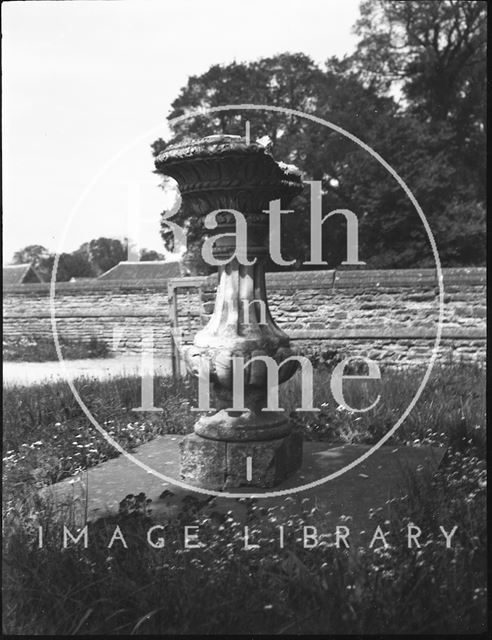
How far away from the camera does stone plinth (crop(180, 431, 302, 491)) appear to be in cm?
412

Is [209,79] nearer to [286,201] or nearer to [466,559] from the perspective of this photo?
[286,201]

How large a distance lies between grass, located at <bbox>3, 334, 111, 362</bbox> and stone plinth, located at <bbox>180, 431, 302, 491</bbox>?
10.4m

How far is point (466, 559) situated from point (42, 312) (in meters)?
15.2

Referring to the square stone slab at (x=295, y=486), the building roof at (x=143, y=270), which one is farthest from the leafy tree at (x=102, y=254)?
the square stone slab at (x=295, y=486)

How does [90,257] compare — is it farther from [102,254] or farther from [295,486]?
[295,486]

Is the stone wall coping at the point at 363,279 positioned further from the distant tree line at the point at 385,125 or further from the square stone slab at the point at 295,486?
the distant tree line at the point at 385,125

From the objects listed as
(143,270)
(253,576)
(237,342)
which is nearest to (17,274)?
(143,270)

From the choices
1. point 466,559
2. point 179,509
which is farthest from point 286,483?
point 466,559

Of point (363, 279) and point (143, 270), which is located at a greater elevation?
point (143, 270)

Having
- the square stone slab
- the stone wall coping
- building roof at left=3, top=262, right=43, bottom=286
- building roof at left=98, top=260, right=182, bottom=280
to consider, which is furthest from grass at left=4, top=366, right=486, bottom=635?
building roof at left=98, top=260, right=182, bottom=280

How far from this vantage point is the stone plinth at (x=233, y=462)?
4125 millimetres

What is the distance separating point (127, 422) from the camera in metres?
6.10

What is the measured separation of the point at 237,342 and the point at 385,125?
21.0 meters

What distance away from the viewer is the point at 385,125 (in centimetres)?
2330
